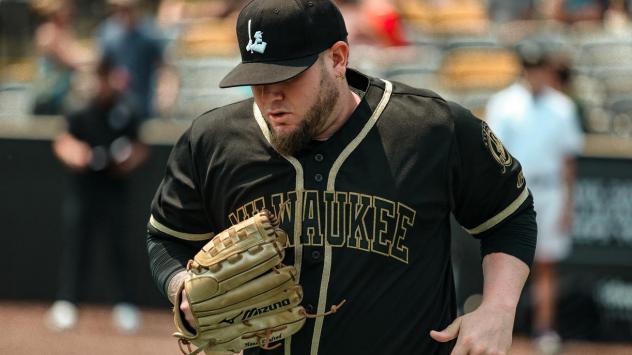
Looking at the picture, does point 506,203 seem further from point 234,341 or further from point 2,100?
point 2,100

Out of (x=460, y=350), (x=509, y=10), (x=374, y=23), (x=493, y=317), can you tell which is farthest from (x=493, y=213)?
(x=509, y=10)

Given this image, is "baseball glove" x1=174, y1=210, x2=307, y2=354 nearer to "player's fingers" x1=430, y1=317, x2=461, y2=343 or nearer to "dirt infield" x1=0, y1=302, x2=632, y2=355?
"player's fingers" x1=430, y1=317, x2=461, y2=343

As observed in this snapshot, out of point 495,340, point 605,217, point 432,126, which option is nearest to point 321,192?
point 432,126

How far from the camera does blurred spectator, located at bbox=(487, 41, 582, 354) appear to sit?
869 centimetres

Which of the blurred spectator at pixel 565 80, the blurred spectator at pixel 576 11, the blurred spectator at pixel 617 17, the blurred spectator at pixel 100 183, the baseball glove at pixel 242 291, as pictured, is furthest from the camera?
the blurred spectator at pixel 576 11

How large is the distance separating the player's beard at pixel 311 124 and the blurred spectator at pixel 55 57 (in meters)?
7.20

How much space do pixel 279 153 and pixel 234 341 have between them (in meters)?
0.53

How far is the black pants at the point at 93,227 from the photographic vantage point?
959 cm

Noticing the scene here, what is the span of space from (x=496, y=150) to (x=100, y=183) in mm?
6577

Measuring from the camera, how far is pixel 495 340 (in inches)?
127

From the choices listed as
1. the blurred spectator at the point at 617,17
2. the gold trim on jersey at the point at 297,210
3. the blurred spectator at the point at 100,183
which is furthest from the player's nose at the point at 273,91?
the blurred spectator at the point at 617,17

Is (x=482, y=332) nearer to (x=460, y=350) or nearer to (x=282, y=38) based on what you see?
(x=460, y=350)

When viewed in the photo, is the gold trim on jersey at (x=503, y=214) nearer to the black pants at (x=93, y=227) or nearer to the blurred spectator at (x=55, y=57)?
the black pants at (x=93, y=227)

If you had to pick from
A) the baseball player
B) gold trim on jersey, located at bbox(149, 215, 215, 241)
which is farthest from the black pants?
the baseball player
